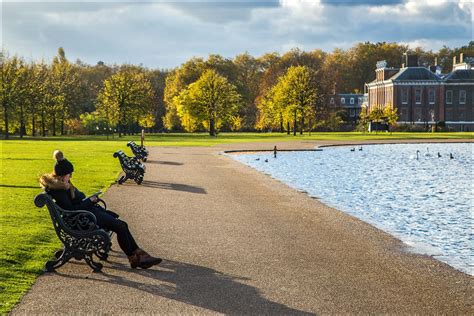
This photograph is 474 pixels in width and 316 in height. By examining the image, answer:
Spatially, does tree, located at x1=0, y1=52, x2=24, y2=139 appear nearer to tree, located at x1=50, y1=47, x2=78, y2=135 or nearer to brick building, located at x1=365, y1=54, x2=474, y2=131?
tree, located at x1=50, y1=47, x2=78, y2=135

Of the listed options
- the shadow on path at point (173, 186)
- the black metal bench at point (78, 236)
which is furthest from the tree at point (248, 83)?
the black metal bench at point (78, 236)

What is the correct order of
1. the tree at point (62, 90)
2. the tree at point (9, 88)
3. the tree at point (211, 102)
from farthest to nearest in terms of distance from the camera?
the tree at point (211, 102)
the tree at point (62, 90)
the tree at point (9, 88)

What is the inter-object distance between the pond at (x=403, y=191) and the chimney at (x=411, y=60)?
70352 mm

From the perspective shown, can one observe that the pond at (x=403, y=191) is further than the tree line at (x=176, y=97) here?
No

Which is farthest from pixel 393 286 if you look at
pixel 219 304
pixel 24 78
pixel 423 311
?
pixel 24 78

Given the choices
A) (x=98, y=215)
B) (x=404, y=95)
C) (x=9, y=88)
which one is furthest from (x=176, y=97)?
(x=98, y=215)

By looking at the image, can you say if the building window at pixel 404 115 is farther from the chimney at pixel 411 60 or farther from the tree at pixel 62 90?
the tree at pixel 62 90

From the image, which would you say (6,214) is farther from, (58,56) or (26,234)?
(58,56)

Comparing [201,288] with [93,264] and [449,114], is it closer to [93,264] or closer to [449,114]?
[93,264]

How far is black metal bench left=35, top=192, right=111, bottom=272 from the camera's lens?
10.5 metres

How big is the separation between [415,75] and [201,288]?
357ft

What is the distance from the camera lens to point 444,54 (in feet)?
465

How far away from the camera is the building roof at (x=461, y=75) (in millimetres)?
112750

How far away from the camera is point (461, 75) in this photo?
114000 millimetres
